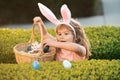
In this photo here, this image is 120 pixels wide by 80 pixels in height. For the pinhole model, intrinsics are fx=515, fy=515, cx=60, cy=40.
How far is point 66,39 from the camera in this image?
19.9 ft

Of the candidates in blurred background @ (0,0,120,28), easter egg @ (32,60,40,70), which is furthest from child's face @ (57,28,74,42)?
blurred background @ (0,0,120,28)

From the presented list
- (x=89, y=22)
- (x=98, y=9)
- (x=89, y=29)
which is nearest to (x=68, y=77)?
(x=89, y=29)

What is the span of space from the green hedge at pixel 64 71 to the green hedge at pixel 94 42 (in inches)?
42.2

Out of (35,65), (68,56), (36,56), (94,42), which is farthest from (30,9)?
(35,65)

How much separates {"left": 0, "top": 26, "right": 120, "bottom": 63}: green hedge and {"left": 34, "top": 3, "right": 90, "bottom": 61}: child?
3.36 ft

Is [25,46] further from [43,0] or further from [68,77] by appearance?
[43,0]

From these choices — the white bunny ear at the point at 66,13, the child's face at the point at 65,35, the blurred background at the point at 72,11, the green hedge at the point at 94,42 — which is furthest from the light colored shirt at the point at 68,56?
the blurred background at the point at 72,11

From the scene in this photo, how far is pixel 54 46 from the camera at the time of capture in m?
6.06

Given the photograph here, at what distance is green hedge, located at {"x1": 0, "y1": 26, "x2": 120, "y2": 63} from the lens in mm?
7090

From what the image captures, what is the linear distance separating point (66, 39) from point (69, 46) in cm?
13

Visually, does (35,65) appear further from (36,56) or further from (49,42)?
(49,42)

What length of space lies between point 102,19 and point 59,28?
15.9ft

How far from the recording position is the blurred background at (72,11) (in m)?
10.7

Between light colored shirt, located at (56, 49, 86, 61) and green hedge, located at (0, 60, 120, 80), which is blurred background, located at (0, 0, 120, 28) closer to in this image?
light colored shirt, located at (56, 49, 86, 61)
